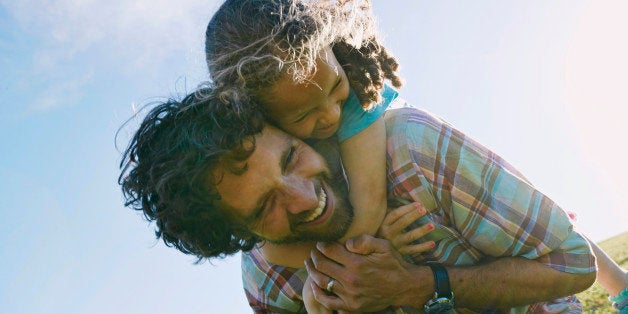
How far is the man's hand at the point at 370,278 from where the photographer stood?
3176 millimetres

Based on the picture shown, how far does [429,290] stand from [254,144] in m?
1.41

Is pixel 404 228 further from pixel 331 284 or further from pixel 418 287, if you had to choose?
pixel 331 284

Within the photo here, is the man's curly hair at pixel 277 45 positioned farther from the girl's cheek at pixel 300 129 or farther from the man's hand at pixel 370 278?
the man's hand at pixel 370 278

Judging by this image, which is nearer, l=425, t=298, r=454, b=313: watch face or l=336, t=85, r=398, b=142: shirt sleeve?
l=425, t=298, r=454, b=313: watch face

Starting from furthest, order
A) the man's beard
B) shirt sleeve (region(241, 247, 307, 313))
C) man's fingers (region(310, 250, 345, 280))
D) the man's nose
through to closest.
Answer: shirt sleeve (region(241, 247, 307, 313)), man's fingers (region(310, 250, 345, 280)), the man's beard, the man's nose

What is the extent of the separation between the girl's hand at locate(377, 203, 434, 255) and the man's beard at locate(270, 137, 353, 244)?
0.25 meters

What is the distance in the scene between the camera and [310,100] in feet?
9.78

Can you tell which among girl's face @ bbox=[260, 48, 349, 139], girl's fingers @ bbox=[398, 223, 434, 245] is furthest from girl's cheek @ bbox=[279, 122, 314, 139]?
girl's fingers @ bbox=[398, 223, 434, 245]

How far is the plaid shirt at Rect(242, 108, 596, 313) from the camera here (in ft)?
9.90

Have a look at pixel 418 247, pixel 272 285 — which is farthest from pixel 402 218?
pixel 272 285

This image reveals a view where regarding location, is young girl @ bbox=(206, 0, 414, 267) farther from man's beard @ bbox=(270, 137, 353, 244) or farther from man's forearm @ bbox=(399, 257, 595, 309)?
man's forearm @ bbox=(399, 257, 595, 309)

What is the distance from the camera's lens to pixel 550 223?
3004 millimetres

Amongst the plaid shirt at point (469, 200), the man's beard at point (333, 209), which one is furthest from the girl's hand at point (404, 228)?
the man's beard at point (333, 209)

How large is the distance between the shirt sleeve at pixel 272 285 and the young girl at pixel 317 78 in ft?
0.81
